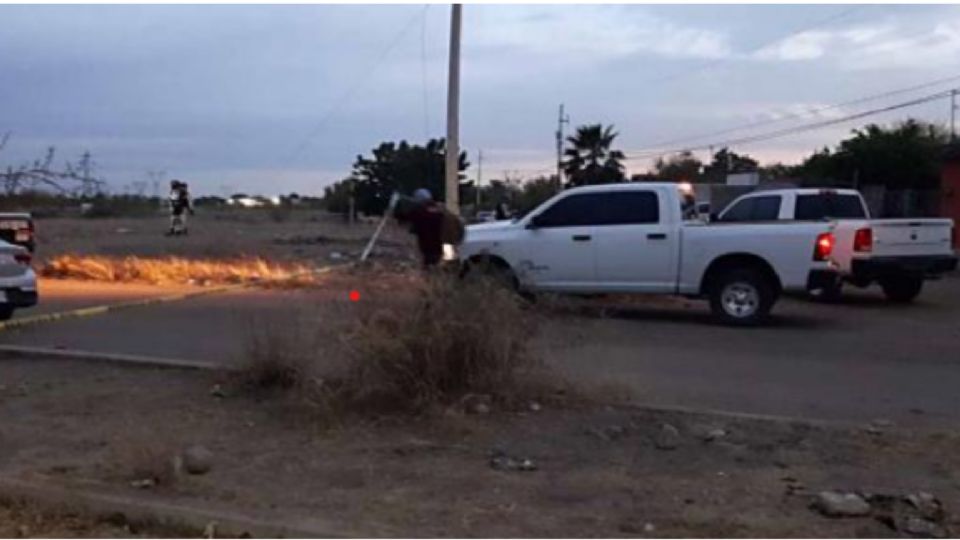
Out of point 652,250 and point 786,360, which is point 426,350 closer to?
point 786,360

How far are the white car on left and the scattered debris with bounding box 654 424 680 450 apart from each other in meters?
9.48

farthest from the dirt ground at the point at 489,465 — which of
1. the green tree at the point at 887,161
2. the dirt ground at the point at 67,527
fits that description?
the green tree at the point at 887,161

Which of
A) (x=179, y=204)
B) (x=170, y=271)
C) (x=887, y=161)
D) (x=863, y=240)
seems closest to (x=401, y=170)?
(x=179, y=204)

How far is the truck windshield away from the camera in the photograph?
21641mm

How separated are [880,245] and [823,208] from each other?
2706 millimetres

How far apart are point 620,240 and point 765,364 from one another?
5.04 meters

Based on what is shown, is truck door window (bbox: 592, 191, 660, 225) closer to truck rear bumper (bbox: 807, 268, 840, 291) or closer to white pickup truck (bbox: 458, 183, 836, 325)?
white pickup truck (bbox: 458, 183, 836, 325)

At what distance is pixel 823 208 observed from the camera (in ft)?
71.1

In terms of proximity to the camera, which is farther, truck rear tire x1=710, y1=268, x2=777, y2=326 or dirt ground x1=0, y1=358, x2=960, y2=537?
truck rear tire x1=710, y1=268, x2=777, y2=326

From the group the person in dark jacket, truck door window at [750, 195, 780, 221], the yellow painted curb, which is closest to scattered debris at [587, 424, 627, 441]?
the person in dark jacket

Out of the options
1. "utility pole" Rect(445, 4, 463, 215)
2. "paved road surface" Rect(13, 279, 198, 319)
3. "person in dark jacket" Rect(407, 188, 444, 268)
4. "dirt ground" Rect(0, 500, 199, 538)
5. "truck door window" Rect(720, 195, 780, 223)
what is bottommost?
"dirt ground" Rect(0, 500, 199, 538)

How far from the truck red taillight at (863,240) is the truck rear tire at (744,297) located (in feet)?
8.95

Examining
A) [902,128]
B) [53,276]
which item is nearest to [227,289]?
[53,276]

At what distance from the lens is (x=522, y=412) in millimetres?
8977
